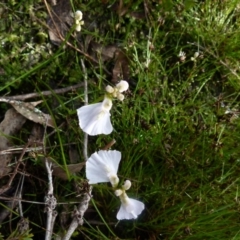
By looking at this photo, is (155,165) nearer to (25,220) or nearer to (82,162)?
(82,162)

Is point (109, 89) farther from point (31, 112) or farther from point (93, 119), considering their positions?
point (31, 112)

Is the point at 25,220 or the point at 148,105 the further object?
the point at 148,105

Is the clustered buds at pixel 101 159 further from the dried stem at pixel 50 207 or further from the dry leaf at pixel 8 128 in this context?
the dry leaf at pixel 8 128

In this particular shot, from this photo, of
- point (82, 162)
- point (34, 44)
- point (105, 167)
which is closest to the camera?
point (105, 167)

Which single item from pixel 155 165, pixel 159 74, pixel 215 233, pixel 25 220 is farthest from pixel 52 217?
pixel 159 74

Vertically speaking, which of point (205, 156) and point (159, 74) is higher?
point (159, 74)

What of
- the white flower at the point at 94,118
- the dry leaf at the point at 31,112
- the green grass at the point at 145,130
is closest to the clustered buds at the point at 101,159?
the white flower at the point at 94,118
